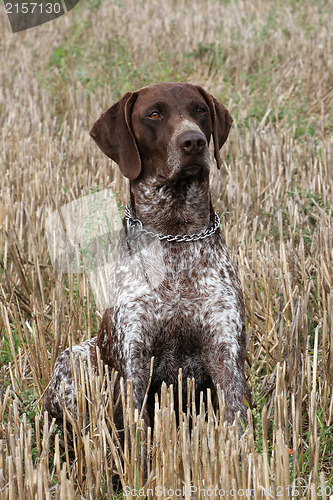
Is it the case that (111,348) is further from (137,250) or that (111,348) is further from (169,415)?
(169,415)

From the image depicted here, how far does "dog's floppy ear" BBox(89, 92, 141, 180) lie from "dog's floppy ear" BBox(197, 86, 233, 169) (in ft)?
1.28

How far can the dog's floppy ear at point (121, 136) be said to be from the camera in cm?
354

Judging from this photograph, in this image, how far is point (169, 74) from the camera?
866 cm

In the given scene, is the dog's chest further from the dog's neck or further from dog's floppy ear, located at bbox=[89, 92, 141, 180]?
dog's floppy ear, located at bbox=[89, 92, 141, 180]

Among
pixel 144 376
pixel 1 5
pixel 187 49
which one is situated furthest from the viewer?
pixel 1 5

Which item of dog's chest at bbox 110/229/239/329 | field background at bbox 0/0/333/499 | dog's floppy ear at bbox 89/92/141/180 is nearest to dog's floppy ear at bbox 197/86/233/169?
dog's floppy ear at bbox 89/92/141/180

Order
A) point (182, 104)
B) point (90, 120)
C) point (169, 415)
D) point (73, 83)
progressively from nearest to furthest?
point (169, 415)
point (182, 104)
point (90, 120)
point (73, 83)

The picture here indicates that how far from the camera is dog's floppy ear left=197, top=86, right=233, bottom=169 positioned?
370 centimetres

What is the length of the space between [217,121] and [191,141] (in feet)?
1.72

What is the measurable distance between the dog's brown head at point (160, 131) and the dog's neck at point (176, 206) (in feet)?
0.25

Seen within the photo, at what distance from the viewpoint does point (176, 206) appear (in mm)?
3562

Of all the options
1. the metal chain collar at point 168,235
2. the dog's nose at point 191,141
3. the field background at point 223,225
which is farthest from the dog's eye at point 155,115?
the field background at point 223,225

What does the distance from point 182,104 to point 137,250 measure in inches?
29.8

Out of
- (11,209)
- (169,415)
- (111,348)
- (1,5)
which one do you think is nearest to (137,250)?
(111,348)
